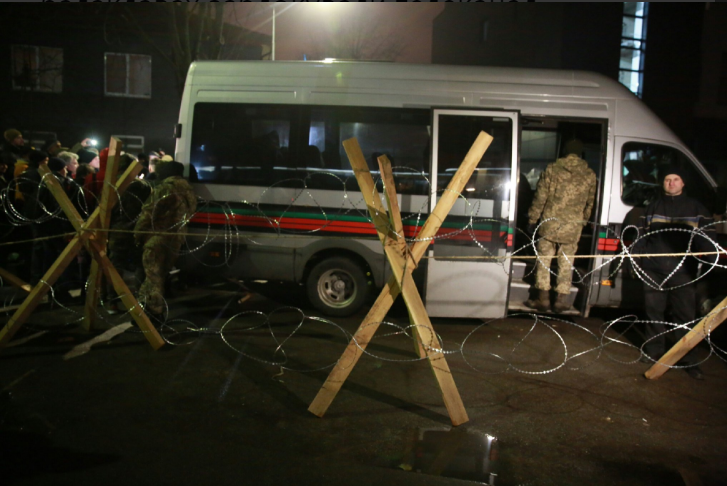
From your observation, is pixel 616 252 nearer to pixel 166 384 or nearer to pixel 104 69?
pixel 166 384

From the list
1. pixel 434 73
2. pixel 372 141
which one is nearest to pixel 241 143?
pixel 372 141

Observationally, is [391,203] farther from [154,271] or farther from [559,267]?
[559,267]

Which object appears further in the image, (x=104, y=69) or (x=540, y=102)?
(x=104, y=69)

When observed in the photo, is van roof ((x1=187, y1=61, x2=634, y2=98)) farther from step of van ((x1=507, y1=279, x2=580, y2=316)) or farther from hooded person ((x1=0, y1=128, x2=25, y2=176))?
hooded person ((x1=0, y1=128, x2=25, y2=176))

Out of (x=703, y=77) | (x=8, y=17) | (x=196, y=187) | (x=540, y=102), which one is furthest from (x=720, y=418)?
(x=8, y=17)

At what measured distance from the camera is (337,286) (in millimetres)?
6711

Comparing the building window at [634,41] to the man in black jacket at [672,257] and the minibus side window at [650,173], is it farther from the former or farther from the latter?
the man in black jacket at [672,257]

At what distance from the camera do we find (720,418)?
420cm

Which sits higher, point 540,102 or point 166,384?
point 540,102

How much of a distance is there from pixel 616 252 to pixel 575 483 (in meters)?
3.86

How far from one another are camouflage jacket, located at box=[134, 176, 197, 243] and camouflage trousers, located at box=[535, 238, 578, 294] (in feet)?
14.1

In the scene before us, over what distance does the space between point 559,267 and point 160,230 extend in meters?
4.79

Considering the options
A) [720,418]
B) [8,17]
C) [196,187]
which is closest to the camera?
[720,418]

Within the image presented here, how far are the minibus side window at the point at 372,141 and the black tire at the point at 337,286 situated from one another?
3.27 feet
